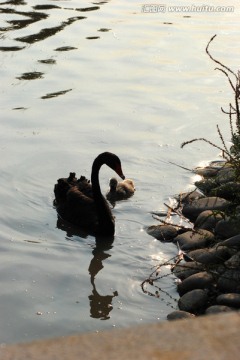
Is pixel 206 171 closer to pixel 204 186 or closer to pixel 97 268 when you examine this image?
pixel 204 186

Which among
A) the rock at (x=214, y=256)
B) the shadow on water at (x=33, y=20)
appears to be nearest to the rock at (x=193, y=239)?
the rock at (x=214, y=256)

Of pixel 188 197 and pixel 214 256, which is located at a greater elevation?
pixel 214 256

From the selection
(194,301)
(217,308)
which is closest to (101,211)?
(194,301)

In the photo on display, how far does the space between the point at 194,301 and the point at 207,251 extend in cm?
76

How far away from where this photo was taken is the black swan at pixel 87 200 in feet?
23.9

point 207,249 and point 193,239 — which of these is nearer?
point 207,249

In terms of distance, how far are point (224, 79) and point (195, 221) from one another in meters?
4.99

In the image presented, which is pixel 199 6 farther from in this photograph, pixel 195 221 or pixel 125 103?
pixel 195 221

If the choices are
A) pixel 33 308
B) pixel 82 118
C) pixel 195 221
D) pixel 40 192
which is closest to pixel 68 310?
pixel 33 308

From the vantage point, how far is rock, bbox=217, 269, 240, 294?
17.7 ft

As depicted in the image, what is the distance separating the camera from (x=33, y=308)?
5527 millimetres

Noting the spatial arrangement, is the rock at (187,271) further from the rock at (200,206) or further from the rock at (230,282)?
the rock at (200,206)

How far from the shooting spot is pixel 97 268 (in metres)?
6.43

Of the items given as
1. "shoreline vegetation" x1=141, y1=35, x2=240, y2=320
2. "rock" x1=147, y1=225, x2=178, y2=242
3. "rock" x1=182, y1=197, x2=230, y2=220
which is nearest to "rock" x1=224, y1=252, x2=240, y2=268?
"shoreline vegetation" x1=141, y1=35, x2=240, y2=320
